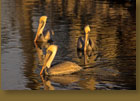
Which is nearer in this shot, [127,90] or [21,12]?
[127,90]

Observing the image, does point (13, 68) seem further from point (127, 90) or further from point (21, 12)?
point (21, 12)

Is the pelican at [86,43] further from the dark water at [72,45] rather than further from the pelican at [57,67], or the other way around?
the pelican at [57,67]

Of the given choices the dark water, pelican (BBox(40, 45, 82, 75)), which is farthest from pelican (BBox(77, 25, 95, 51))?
pelican (BBox(40, 45, 82, 75))

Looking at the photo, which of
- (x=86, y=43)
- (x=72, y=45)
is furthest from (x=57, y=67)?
(x=72, y=45)

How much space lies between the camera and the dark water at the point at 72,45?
9.48 meters

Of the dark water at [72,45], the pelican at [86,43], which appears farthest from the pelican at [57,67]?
the pelican at [86,43]

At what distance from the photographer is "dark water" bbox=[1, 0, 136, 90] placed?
9.48m

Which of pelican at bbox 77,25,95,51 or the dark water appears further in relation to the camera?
pelican at bbox 77,25,95,51

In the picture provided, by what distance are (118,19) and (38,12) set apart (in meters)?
2.87

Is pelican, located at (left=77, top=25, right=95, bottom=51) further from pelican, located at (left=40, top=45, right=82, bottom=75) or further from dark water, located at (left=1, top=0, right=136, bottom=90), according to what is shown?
pelican, located at (left=40, top=45, right=82, bottom=75)

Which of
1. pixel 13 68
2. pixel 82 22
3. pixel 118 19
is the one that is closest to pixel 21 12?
pixel 82 22

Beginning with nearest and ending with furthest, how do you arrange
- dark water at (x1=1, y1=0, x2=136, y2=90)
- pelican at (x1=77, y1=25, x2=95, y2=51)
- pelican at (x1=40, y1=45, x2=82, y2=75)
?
dark water at (x1=1, y1=0, x2=136, y2=90) < pelican at (x1=40, y1=45, x2=82, y2=75) < pelican at (x1=77, y1=25, x2=95, y2=51)

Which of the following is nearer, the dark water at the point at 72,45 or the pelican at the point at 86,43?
the dark water at the point at 72,45

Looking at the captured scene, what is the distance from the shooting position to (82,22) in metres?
16.2
